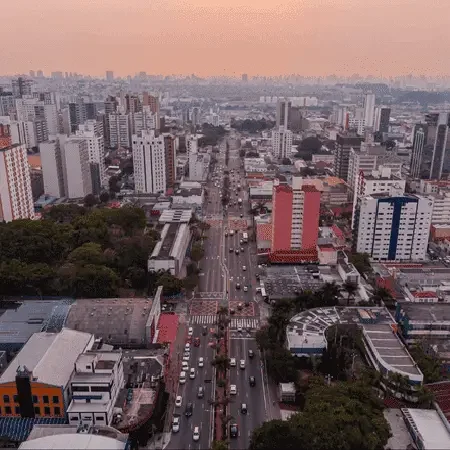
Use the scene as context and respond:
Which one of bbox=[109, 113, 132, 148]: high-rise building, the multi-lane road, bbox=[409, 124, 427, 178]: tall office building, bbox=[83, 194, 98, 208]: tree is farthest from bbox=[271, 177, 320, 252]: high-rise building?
bbox=[109, 113, 132, 148]: high-rise building

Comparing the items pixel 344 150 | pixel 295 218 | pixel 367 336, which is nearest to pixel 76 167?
pixel 295 218

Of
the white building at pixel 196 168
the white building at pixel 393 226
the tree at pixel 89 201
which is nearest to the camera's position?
the white building at pixel 393 226

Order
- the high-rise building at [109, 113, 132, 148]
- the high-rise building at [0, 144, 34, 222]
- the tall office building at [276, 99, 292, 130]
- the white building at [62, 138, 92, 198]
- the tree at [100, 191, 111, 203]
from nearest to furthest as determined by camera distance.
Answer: the high-rise building at [0, 144, 34, 222] → the white building at [62, 138, 92, 198] → the tree at [100, 191, 111, 203] → the high-rise building at [109, 113, 132, 148] → the tall office building at [276, 99, 292, 130]

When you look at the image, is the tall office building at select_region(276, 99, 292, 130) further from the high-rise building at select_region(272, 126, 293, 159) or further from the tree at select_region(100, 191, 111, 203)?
the tree at select_region(100, 191, 111, 203)

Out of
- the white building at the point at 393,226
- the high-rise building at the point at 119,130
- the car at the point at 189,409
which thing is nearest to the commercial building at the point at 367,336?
the car at the point at 189,409

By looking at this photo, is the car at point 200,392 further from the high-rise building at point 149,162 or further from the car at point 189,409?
the high-rise building at point 149,162

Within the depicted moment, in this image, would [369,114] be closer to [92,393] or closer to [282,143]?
[282,143]

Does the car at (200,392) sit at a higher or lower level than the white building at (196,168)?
lower
